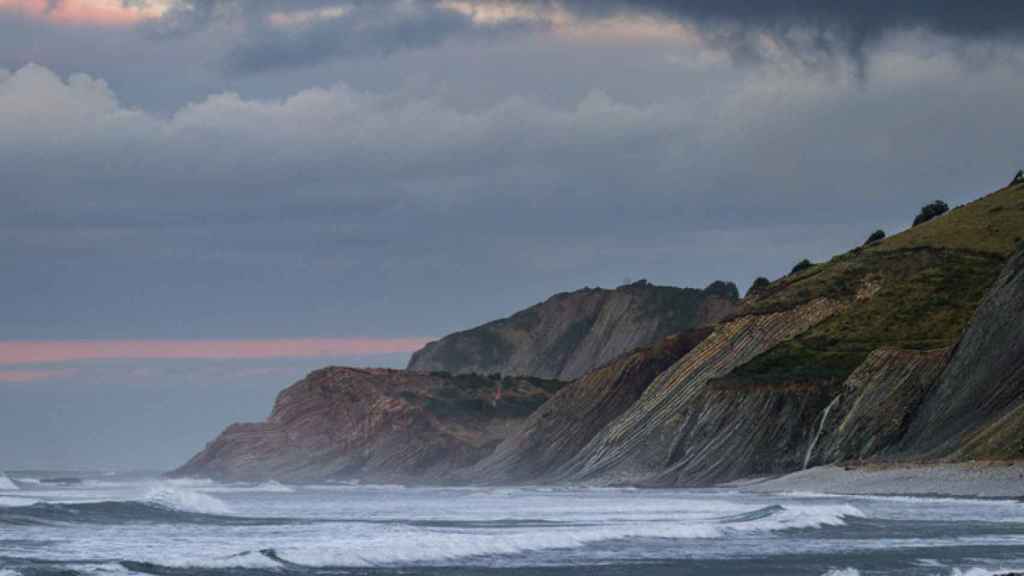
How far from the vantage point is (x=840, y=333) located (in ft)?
409

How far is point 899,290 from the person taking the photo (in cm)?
12812

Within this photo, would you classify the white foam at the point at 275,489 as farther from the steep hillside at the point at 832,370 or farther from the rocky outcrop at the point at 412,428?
the rocky outcrop at the point at 412,428

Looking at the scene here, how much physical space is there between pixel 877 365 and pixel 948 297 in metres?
15.6

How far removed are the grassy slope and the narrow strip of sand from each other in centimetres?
1371

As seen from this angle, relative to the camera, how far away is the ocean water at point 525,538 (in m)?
48.7

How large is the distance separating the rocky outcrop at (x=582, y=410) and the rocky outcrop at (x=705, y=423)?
207 inches

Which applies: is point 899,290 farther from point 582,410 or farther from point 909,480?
point 909,480

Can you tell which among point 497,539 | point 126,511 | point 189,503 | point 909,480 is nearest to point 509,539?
point 497,539

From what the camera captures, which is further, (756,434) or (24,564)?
(756,434)

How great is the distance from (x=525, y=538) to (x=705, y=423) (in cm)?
6241

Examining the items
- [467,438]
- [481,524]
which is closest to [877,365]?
[481,524]

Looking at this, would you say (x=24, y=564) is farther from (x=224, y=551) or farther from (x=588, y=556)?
(x=588, y=556)

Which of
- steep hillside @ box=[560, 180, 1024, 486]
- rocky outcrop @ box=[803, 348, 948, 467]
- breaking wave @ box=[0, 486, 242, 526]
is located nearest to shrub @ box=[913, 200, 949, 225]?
steep hillside @ box=[560, 180, 1024, 486]

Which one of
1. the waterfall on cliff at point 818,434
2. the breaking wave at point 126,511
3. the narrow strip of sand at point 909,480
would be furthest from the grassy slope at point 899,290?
the breaking wave at point 126,511
